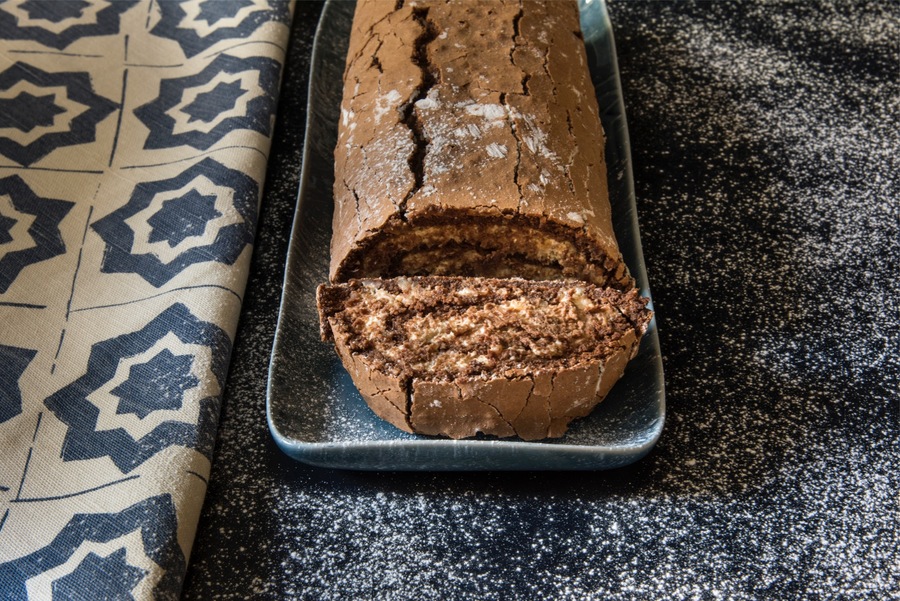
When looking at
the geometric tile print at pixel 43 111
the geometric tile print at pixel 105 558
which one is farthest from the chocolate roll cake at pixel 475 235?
the geometric tile print at pixel 43 111

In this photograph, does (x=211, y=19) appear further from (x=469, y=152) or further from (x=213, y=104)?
(x=469, y=152)

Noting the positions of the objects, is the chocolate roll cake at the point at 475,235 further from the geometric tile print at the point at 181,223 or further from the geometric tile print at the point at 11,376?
the geometric tile print at the point at 11,376

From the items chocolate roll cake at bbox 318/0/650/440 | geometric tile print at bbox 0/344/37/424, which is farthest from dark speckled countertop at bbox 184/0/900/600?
geometric tile print at bbox 0/344/37/424

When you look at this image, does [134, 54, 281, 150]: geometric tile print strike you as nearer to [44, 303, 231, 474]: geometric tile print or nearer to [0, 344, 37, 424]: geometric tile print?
[44, 303, 231, 474]: geometric tile print

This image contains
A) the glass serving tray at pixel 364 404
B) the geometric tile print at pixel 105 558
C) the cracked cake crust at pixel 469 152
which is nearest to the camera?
the geometric tile print at pixel 105 558

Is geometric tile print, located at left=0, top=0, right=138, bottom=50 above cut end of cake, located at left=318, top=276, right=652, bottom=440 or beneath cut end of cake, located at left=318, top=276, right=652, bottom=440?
above

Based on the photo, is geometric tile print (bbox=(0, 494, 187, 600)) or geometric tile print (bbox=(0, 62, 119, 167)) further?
geometric tile print (bbox=(0, 62, 119, 167))
